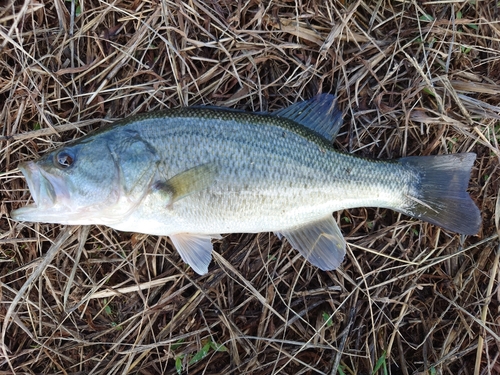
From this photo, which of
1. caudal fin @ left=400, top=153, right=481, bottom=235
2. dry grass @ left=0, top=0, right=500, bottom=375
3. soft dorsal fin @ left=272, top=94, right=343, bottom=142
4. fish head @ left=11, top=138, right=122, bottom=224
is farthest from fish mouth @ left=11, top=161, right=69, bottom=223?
caudal fin @ left=400, top=153, right=481, bottom=235

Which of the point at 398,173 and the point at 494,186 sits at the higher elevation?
the point at 398,173

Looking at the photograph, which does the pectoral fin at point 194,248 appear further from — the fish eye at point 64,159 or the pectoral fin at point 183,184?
the fish eye at point 64,159

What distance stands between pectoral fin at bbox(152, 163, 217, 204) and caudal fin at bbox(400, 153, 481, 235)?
1388 mm

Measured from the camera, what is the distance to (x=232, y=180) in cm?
231

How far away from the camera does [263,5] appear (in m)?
2.69

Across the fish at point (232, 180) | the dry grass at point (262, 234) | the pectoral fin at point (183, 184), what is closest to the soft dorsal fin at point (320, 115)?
the fish at point (232, 180)

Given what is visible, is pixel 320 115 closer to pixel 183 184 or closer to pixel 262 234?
pixel 262 234

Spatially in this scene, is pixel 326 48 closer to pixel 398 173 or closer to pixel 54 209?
pixel 398 173

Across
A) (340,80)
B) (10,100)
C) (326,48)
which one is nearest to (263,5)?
(326,48)

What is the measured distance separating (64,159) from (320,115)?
1673mm

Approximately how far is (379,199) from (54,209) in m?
2.04

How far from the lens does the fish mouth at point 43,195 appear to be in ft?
7.06

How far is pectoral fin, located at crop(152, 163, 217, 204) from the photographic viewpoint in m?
2.24

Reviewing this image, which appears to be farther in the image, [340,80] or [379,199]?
[340,80]
